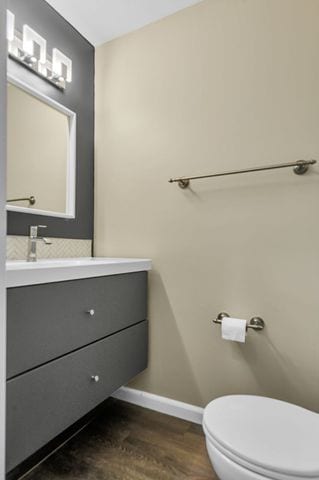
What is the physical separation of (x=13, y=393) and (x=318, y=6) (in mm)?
2017

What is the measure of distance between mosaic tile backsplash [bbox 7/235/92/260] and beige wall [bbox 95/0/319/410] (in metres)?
0.13

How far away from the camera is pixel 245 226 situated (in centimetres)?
146

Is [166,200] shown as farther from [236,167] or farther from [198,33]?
[198,33]

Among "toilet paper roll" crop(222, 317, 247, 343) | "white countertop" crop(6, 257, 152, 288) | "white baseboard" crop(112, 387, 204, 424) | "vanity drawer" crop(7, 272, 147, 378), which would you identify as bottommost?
"white baseboard" crop(112, 387, 204, 424)

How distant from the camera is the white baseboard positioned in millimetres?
1564

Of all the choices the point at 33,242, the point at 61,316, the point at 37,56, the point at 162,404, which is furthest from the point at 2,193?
the point at 162,404

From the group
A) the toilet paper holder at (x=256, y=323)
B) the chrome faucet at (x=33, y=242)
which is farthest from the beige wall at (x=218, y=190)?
the chrome faucet at (x=33, y=242)

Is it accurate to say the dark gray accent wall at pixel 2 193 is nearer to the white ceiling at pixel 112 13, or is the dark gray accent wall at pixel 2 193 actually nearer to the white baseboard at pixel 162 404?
A: the white baseboard at pixel 162 404

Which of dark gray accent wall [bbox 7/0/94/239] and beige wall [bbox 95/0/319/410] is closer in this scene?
beige wall [bbox 95/0/319/410]

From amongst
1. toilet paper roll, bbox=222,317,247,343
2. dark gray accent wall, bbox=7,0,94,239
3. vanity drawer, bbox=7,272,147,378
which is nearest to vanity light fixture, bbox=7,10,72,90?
dark gray accent wall, bbox=7,0,94,239

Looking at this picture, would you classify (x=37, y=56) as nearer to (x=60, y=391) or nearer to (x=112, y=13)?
(x=112, y=13)

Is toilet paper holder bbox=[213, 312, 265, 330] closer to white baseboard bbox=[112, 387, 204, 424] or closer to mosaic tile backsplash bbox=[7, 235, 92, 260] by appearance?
white baseboard bbox=[112, 387, 204, 424]

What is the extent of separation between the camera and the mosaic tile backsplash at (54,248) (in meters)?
1.42

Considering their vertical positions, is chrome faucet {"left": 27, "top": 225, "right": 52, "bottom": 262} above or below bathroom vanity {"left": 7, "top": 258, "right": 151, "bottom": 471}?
above
